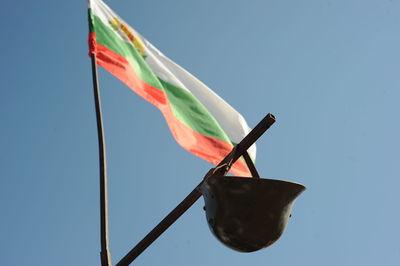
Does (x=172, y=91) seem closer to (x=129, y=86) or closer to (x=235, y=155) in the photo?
(x=129, y=86)

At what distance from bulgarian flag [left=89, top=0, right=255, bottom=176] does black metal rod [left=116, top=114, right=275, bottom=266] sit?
12.4 ft

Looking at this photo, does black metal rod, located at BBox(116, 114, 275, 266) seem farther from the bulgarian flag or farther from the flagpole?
the bulgarian flag

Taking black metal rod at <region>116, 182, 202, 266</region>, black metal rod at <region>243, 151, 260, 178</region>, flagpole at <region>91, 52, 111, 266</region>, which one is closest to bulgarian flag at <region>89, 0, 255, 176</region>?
flagpole at <region>91, 52, 111, 266</region>

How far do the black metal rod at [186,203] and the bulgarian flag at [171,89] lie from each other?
3.77 meters

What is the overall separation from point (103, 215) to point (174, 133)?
301 centimetres

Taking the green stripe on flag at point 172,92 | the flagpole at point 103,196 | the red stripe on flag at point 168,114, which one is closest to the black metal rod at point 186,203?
the flagpole at point 103,196

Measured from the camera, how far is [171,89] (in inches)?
325

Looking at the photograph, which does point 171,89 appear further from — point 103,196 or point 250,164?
point 250,164

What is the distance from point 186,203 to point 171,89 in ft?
15.7

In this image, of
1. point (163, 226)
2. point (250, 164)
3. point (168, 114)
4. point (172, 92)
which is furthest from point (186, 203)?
point (172, 92)

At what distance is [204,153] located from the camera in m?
7.70

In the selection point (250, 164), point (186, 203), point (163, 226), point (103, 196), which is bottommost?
point (103, 196)

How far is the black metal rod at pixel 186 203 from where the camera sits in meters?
3.33

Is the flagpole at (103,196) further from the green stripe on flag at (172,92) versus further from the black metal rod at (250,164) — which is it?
the green stripe on flag at (172,92)
